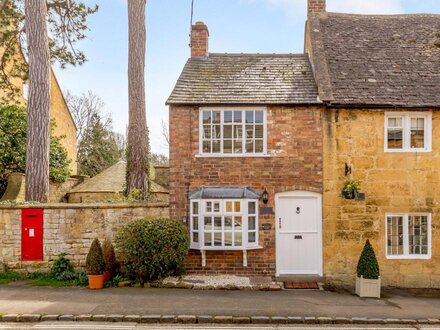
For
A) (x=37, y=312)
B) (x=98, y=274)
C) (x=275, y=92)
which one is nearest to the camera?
(x=37, y=312)

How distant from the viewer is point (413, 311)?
873cm

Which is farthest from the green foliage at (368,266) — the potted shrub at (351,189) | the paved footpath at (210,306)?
the potted shrub at (351,189)

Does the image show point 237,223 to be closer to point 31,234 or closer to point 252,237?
point 252,237

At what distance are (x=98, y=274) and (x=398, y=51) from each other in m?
12.4

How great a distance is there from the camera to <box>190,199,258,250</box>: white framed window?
445 inches

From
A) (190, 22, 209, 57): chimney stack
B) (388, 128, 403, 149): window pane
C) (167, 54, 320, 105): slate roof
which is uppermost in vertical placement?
(190, 22, 209, 57): chimney stack

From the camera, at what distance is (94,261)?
10438 mm

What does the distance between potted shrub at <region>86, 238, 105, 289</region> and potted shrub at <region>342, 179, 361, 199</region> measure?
717 cm

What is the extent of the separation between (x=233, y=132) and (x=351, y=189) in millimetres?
3839

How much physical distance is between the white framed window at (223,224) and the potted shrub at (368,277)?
2.96 metres

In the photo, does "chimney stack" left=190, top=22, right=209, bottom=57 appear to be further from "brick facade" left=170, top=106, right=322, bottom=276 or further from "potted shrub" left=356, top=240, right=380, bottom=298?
"potted shrub" left=356, top=240, right=380, bottom=298

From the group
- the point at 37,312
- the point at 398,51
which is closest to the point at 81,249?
the point at 37,312

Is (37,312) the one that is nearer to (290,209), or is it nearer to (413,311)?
(290,209)

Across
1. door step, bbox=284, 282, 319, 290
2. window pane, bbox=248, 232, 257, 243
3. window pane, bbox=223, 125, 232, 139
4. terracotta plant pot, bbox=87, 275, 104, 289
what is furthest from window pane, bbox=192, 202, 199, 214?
door step, bbox=284, 282, 319, 290
